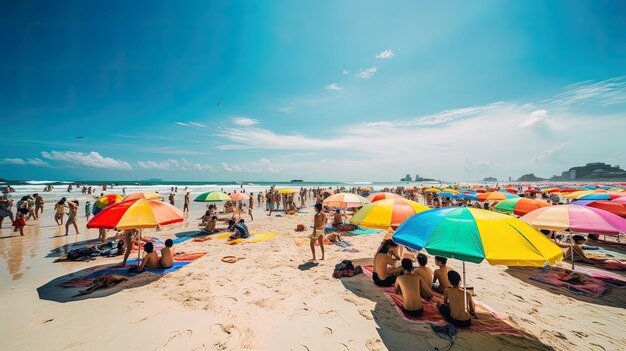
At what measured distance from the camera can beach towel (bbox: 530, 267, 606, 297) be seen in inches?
232

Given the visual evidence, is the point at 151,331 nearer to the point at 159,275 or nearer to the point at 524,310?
the point at 159,275

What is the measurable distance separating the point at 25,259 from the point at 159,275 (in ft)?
18.6

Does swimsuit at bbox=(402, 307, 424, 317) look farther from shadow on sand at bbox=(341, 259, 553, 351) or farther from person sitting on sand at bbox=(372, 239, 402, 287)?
person sitting on sand at bbox=(372, 239, 402, 287)

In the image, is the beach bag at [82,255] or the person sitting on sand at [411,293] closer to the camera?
the person sitting on sand at [411,293]

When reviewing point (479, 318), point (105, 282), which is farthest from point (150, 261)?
point (479, 318)

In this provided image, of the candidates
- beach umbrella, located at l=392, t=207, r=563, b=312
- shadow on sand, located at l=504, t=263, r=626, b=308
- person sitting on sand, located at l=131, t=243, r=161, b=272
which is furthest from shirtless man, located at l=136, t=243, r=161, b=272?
shadow on sand, located at l=504, t=263, r=626, b=308

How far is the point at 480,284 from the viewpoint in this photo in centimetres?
638


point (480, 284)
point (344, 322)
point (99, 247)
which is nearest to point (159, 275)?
point (99, 247)

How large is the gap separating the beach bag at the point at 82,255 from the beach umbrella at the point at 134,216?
344 centimetres

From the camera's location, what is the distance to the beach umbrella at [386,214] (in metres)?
5.85

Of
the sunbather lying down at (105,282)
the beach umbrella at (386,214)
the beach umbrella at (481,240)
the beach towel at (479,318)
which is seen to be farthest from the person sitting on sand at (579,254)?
the sunbather lying down at (105,282)

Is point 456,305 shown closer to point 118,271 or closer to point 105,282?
point 105,282

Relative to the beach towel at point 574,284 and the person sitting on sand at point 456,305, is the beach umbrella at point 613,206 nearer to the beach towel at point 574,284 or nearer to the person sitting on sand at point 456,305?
the beach towel at point 574,284

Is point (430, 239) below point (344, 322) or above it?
above
